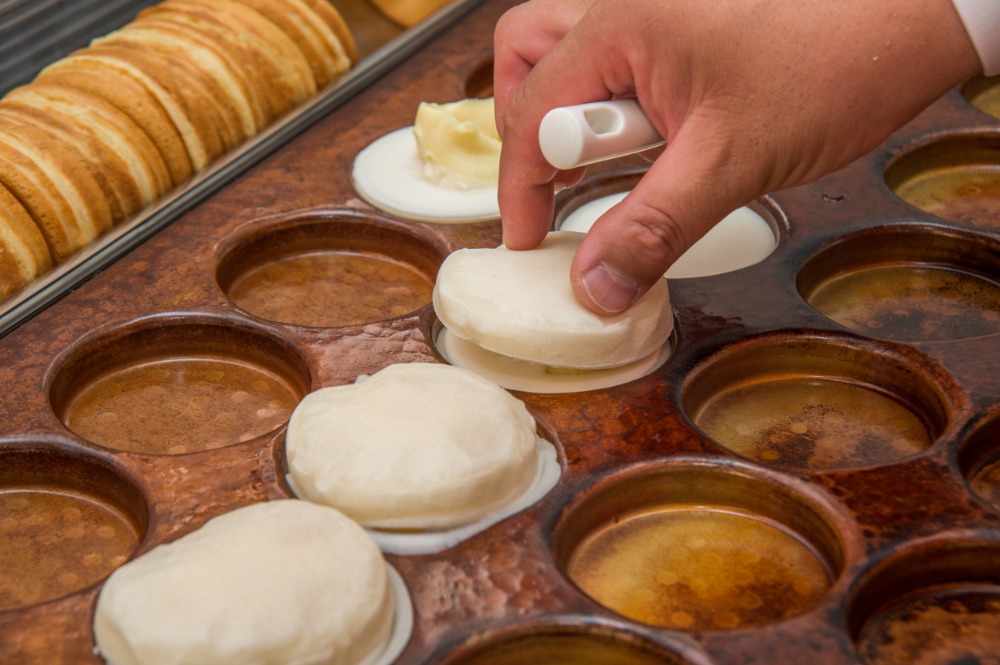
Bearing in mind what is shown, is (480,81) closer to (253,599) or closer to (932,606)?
(932,606)

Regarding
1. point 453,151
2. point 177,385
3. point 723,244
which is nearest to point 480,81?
point 453,151

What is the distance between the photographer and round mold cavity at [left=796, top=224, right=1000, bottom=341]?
289 centimetres

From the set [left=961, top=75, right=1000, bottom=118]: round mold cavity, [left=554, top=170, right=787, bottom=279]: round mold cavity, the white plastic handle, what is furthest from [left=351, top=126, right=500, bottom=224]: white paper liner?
[left=961, top=75, right=1000, bottom=118]: round mold cavity

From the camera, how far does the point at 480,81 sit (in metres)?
4.07

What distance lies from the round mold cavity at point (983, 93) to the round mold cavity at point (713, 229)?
1.33 meters

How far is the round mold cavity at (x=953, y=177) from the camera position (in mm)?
3344

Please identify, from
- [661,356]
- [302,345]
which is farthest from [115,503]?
[661,356]

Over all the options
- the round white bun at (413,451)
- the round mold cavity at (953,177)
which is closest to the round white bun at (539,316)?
the round white bun at (413,451)

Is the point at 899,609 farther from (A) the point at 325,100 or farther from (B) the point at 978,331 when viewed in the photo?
(A) the point at 325,100

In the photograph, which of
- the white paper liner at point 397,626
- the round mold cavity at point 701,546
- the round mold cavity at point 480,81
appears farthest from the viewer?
the round mold cavity at point 480,81

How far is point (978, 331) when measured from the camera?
2.84 metres

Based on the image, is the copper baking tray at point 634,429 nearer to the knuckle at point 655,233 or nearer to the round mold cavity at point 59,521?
the round mold cavity at point 59,521

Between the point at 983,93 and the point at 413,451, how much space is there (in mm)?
2907

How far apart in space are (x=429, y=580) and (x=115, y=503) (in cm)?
77
